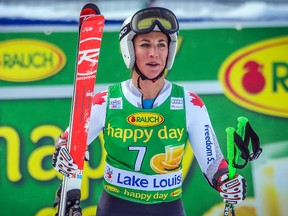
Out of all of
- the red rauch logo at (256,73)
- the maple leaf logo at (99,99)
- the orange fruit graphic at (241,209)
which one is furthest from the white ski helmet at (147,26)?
the orange fruit graphic at (241,209)

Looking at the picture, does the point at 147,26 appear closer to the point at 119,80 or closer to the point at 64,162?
the point at 64,162

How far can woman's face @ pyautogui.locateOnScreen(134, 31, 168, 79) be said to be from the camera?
139 inches

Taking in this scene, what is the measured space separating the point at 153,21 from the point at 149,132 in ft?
2.12

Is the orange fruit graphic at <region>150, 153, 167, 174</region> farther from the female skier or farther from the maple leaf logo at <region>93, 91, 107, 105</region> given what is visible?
the maple leaf logo at <region>93, 91, 107, 105</region>

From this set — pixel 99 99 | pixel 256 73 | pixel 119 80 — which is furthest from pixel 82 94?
pixel 256 73

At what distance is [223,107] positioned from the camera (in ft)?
18.5

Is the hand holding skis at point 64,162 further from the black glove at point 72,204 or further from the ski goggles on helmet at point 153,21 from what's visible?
the ski goggles on helmet at point 153,21

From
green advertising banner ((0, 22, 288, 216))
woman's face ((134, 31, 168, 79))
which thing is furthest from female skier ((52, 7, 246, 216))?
green advertising banner ((0, 22, 288, 216))

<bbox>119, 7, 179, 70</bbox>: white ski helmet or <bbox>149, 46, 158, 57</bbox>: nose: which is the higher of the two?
<bbox>119, 7, 179, 70</bbox>: white ski helmet

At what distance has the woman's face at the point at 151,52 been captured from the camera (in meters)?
3.52

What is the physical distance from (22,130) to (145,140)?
2366mm

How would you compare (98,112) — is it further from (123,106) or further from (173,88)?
(173,88)

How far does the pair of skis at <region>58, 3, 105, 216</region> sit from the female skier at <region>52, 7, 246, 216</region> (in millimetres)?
86

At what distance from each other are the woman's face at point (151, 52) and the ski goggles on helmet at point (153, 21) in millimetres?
43
